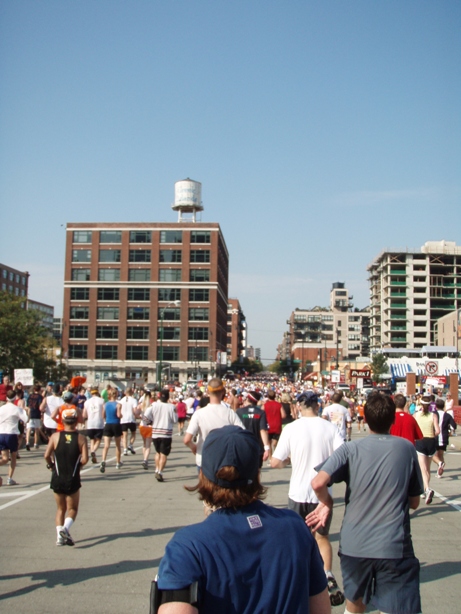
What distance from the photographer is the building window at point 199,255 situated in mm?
85625

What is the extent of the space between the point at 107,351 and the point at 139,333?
4.87 meters

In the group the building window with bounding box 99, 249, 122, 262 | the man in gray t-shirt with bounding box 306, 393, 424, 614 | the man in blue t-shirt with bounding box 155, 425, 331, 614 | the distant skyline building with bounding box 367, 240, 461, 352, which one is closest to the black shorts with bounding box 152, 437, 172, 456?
the man in gray t-shirt with bounding box 306, 393, 424, 614

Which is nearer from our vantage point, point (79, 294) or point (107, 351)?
point (107, 351)

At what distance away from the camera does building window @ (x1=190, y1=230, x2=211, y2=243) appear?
281 ft

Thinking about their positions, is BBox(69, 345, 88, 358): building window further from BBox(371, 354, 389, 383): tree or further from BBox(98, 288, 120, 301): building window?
BBox(371, 354, 389, 383): tree

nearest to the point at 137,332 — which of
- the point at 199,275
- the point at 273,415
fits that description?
the point at 199,275

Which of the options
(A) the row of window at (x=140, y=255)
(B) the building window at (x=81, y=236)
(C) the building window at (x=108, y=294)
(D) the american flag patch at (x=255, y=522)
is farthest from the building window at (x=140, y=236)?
(D) the american flag patch at (x=255, y=522)

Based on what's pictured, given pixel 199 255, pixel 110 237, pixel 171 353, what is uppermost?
pixel 110 237

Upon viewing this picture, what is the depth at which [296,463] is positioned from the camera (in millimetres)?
6438

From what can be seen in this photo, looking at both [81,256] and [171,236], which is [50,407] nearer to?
[171,236]

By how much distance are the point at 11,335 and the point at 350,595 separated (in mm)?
43764

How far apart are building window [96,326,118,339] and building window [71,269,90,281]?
6.93 meters

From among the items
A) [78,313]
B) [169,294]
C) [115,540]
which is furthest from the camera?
[78,313]

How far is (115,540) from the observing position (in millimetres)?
8133
